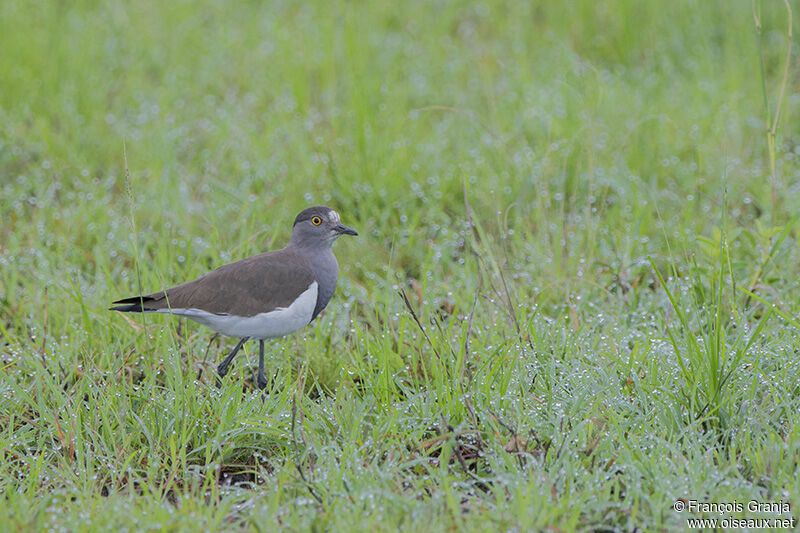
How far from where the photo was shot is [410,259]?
549 centimetres

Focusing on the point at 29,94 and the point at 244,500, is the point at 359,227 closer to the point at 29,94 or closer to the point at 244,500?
the point at 244,500

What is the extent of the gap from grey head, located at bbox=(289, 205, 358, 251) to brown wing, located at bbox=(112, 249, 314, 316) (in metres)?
0.23

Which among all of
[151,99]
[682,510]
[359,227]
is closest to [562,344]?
[682,510]

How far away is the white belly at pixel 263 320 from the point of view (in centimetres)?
399

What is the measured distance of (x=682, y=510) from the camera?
122 inches

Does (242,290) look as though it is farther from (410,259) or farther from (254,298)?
(410,259)

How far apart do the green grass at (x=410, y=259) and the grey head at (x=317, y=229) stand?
328 millimetres

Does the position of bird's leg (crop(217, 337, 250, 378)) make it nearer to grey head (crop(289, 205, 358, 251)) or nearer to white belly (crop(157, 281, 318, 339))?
white belly (crop(157, 281, 318, 339))

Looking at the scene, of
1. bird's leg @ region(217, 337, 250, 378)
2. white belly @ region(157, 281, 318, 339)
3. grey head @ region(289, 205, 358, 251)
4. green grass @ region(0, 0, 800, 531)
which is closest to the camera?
green grass @ region(0, 0, 800, 531)

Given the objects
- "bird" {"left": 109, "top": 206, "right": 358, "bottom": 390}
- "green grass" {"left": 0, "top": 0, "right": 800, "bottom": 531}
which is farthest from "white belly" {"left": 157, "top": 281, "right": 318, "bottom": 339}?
"green grass" {"left": 0, "top": 0, "right": 800, "bottom": 531}

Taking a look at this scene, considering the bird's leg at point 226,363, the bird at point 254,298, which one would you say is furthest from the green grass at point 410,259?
Result: the bird at point 254,298

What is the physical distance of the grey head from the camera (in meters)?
4.45

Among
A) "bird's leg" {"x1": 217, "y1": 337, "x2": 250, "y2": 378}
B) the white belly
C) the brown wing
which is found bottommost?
"bird's leg" {"x1": 217, "y1": 337, "x2": 250, "y2": 378}

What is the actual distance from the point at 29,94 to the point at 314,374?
3844 millimetres
